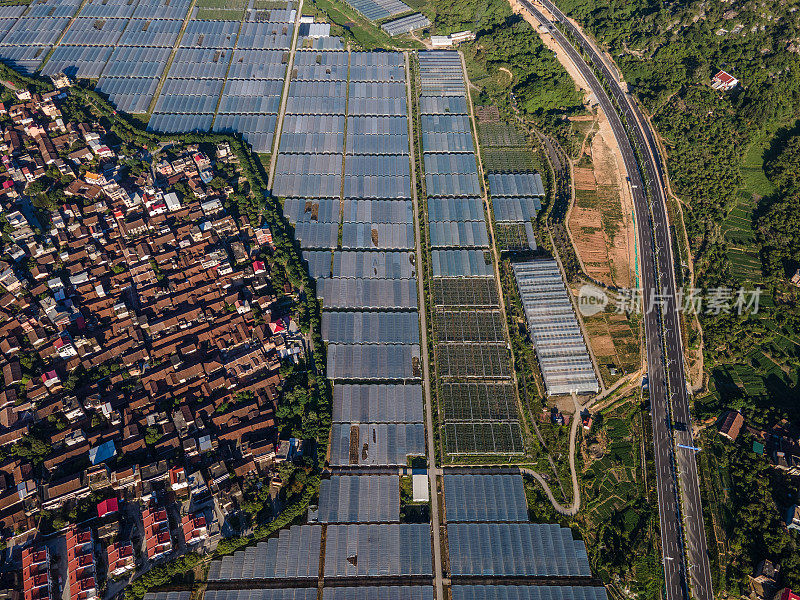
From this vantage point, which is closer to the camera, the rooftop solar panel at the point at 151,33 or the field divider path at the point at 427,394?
the field divider path at the point at 427,394

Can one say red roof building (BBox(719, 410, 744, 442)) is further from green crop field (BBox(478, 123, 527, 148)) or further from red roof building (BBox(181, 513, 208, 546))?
red roof building (BBox(181, 513, 208, 546))

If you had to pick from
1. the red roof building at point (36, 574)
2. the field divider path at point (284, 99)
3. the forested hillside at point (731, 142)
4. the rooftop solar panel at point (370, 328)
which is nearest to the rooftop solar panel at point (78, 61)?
the field divider path at point (284, 99)

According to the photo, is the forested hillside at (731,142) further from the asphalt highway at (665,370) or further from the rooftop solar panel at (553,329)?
the rooftop solar panel at (553,329)

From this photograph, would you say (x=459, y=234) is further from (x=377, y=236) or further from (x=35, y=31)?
(x=35, y=31)

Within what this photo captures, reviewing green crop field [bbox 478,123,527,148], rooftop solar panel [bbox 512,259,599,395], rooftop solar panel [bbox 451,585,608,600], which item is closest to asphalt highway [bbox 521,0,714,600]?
rooftop solar panel [bbox 451,585,608,600]

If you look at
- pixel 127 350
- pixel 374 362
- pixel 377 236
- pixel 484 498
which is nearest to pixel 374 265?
pixel 377 236

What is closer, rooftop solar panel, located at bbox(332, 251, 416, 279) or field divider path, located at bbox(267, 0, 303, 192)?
rooftop solar panel, located at bbox(332, 251, 416, 279)
